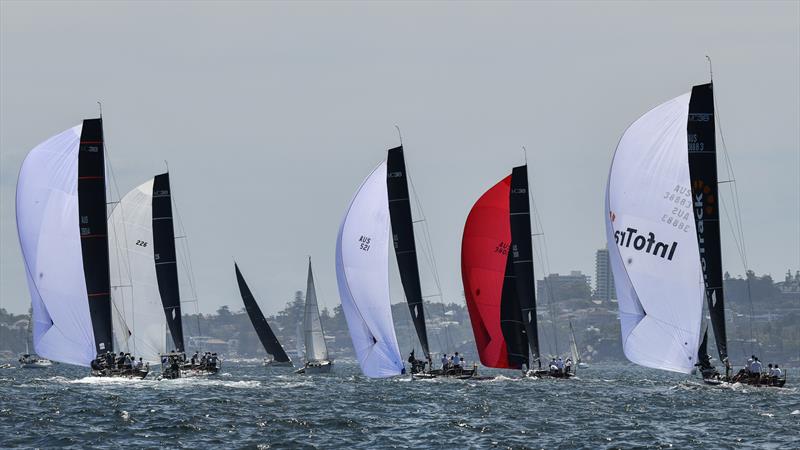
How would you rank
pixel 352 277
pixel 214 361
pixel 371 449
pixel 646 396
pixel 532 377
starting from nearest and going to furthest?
pixel 371 449 < pixel 646 396 < pixel 352 277 < pixel 532 377 < pixel 214 361

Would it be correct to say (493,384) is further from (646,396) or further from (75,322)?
(75,322)

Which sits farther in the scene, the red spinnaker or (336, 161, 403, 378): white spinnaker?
the red spinnaker

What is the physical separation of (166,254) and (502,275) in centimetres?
1881

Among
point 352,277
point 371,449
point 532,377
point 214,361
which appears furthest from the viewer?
point 214,361

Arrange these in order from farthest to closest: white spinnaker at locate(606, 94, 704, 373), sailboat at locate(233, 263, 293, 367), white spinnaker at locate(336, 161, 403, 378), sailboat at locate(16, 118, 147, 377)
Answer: sailboat at locate(233, 263, 293, 367) → white spinnaker at locate(336, 161, 403, 378) → sailboat at locate(16, 118, 147, 377) → white spinnaker at locate(606, 94, 704, 373)

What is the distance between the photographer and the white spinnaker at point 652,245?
57688mm

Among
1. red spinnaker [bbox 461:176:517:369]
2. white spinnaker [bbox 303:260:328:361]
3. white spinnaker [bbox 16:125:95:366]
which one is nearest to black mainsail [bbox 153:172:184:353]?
white spinnaker [bbox 16:125:95:366]

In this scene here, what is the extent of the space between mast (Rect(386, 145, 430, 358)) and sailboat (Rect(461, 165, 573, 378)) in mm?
2313

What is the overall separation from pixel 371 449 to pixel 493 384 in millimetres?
29704

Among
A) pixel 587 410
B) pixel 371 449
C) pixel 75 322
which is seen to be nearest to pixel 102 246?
pixel 75 322

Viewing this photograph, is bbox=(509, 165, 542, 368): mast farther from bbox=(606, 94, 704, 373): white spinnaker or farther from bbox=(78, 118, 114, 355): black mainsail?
bbox=(78, 118, 114, 355): black mainsail

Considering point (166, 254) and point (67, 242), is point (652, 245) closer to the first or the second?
point (67, 242)

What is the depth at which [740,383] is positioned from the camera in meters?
59.2

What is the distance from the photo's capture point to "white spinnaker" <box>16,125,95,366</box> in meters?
60.6
